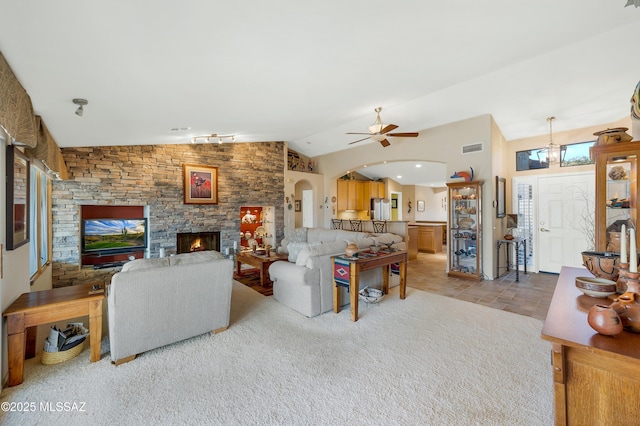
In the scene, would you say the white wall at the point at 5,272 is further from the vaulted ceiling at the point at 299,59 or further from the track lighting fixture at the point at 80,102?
the vaulted ceiling at the point at 299,59

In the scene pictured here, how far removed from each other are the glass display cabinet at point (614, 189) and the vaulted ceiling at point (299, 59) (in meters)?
1.19

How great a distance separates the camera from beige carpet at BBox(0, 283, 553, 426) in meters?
1.84

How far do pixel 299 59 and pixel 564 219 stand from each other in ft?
19.9

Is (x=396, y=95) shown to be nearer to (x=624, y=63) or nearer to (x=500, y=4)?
(x=500, y=4)

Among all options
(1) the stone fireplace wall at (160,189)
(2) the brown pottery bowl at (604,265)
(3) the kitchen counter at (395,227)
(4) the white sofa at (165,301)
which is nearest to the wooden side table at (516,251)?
(3) the kitchen counter at (395,227)

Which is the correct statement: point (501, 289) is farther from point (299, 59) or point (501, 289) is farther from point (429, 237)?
point (299, 59)

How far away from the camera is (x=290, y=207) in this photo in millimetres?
8078

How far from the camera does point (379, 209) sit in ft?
33.1

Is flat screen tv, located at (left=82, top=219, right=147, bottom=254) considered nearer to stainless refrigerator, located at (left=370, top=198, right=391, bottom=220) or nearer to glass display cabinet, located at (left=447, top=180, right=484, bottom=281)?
glass display cabinet, located at (left=447, top=180, right=484, bottom=281)

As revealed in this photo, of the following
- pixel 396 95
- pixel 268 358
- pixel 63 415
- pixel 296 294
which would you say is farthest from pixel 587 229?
pixel 63 415

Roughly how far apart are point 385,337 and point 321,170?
6540 mm

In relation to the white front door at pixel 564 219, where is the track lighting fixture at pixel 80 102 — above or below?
above

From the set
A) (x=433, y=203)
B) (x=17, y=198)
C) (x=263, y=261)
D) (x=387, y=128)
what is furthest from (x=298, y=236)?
(x=433, y=203)

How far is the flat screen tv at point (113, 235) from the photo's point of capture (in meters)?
5.26
